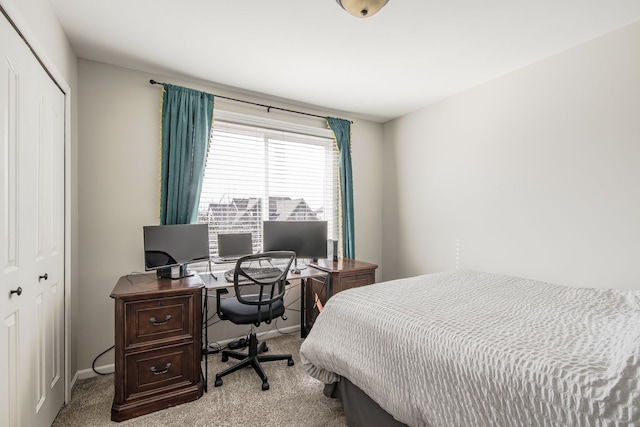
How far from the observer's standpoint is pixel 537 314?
161 centimetres

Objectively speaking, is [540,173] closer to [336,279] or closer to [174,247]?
[336,279]

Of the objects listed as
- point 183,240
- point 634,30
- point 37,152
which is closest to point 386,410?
point 183,240

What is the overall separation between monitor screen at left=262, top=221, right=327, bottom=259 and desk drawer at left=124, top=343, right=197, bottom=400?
1.22 m

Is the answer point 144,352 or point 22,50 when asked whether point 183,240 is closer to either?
point 144,352

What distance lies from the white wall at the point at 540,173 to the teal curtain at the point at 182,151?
2437mm

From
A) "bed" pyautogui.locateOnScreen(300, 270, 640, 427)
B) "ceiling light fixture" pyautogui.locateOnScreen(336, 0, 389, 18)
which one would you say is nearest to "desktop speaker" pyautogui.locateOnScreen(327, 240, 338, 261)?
"bed" pyautogui.locateOnScreen(300, 270, 640, 427)

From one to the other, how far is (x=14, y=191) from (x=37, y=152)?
14.6 inches

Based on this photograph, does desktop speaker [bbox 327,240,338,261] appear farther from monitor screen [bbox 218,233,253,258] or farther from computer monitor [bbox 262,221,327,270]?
monitor screen [bbox 218,233,253,258]

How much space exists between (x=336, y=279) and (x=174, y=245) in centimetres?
145

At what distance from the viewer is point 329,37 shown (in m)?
2.18

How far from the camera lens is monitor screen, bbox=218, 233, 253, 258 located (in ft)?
9.45

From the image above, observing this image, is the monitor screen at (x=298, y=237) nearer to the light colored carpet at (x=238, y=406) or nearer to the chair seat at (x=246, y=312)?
the chair seat at (x=246, y=312)

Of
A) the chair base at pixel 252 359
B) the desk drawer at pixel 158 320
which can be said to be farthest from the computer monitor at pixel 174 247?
the chair base at pixel 252 359

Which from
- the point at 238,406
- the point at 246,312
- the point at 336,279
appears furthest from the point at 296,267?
the point at 238,406
